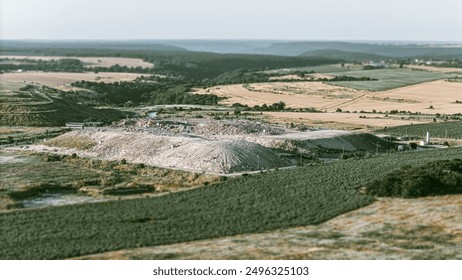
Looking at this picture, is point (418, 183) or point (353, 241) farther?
point (418, 183)

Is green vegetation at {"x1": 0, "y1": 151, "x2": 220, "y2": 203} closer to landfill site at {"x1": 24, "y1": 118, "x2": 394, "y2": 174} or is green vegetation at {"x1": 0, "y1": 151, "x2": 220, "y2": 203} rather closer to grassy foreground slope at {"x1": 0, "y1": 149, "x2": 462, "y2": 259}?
landfill site at {"x1": 24, "y1": 118, "x2": 394, "y2": 174}

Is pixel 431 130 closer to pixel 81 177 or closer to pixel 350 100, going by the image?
pixel 350 100

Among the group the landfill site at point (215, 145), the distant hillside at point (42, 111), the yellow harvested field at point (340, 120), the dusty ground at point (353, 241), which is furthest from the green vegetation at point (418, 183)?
the distant hillside at point (42, 111)

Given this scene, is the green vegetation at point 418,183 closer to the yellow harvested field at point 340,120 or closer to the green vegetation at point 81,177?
the green vegetation at point 81,177

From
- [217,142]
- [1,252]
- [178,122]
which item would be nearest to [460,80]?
[178,122]

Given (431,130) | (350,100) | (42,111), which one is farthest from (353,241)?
(350,100)

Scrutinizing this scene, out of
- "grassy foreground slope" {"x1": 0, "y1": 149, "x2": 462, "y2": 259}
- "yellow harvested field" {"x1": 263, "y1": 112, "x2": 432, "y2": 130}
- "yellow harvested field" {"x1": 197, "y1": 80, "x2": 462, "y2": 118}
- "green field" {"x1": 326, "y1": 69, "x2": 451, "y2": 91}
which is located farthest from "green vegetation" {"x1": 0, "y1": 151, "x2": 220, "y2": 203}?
"green field" {"x1": 326, "y1": 69, "x2": 451, "y2": 91}
